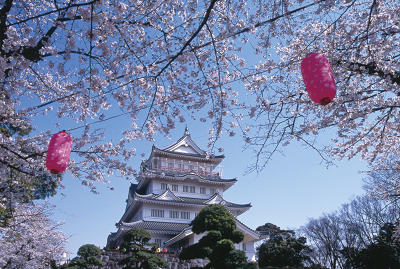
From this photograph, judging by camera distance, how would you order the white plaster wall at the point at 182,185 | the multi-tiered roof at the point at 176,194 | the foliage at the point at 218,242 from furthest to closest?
the white plaster wall at the point at 182,185 < the multi-tiered roof at the point at 176,194 < the foliage at the point at 218,242

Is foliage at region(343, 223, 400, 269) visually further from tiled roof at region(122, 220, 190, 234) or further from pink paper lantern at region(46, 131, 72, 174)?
pink paper lantern at region(46, 131, 72, 174)

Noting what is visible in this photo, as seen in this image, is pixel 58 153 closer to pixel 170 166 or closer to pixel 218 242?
pixel 218 242

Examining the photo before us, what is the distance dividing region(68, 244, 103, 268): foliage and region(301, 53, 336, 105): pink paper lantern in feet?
51.0

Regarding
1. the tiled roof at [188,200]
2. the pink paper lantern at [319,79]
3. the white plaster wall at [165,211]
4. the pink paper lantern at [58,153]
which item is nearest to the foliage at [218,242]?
the tiled roof at [188,200]

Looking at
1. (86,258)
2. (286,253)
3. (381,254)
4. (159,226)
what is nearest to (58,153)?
(86,258)

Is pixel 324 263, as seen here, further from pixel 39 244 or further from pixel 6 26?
pixel 6 26

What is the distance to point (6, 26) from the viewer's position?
405cm

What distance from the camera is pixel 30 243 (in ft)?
42.5

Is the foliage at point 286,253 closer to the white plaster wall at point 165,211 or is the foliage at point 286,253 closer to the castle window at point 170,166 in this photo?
the white plaster wall at point 165,211

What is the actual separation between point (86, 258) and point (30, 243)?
3.80 m

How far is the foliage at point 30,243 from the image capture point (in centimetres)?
1156

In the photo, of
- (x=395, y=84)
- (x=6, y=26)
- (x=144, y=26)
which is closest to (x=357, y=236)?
(x=395, y=84)

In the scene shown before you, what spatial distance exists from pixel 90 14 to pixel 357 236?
20.1m

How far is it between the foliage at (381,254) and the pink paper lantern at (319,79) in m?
13.0
